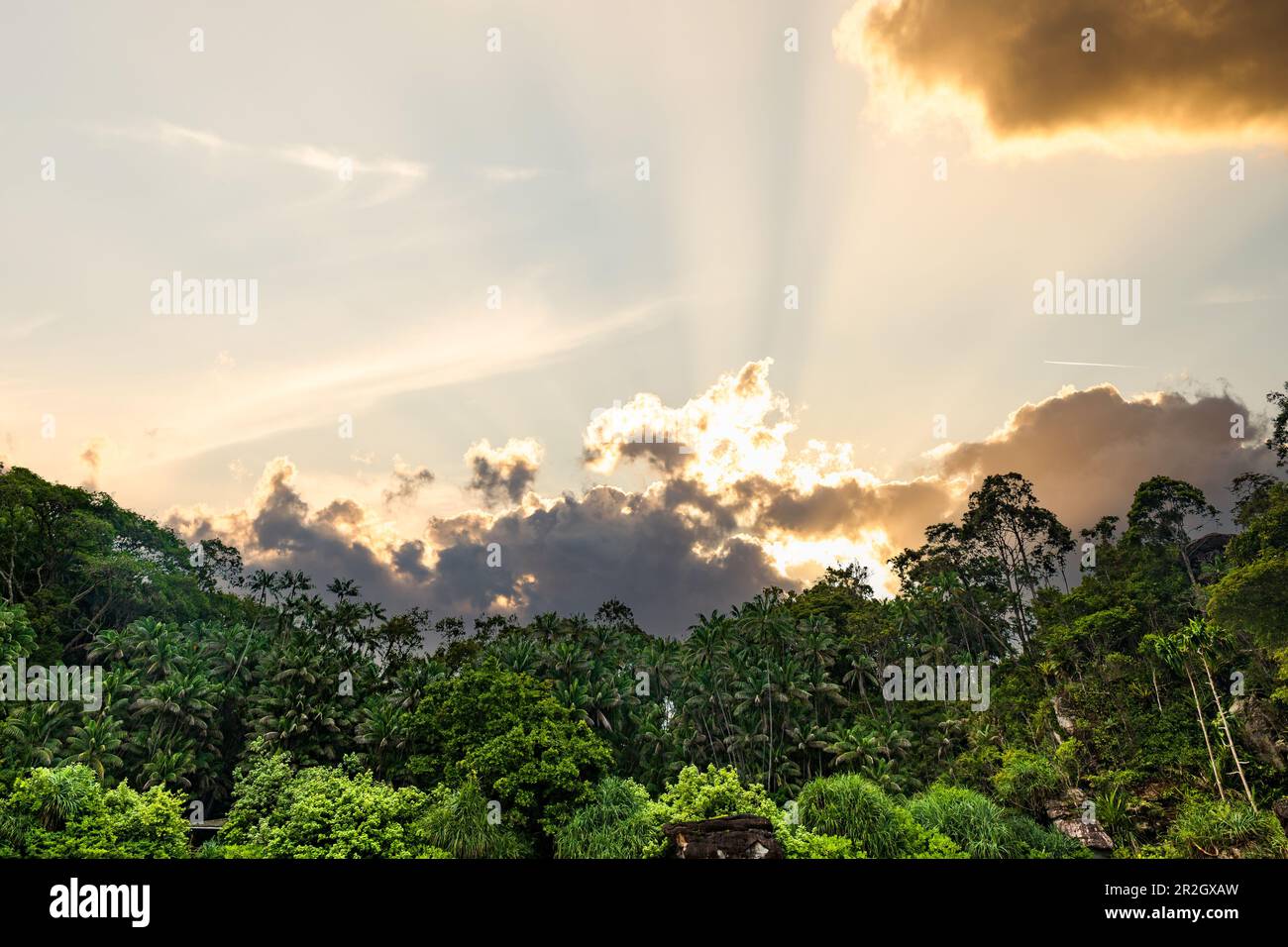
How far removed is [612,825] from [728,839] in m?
8.79

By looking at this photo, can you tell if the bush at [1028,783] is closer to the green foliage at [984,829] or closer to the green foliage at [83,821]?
the green foliage at [984,829]

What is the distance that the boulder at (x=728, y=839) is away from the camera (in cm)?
2123

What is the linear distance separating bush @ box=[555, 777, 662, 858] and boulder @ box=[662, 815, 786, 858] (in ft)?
11.9

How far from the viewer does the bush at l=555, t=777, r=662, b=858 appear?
2736 centimetres

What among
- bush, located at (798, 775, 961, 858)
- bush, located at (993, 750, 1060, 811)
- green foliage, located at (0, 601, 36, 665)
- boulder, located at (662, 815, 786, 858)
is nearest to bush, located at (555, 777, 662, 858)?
boulder, located at (662, 815, 786, 858)

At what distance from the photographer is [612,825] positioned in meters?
29.2

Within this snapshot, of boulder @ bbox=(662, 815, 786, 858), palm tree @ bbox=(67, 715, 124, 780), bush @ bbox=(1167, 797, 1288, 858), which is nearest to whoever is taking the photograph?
boulder @ bbox=(662, 815, 786, 858)

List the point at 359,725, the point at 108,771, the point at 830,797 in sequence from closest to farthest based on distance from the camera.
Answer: the point at 830,797 → the point at 108,771 → the point at 359,725

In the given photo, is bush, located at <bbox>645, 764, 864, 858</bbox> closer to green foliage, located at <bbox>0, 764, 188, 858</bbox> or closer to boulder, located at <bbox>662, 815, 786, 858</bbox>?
boulder, located at <bbox>662, 815, 786, 858</bbox>
